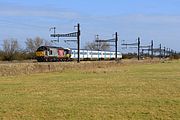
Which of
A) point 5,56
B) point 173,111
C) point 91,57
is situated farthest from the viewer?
point 91,57

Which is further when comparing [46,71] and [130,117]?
[46,71]

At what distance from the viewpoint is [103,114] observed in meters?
13.2

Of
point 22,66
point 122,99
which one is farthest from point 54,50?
point 122,99

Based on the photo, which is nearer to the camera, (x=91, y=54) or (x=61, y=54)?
(x=61, y=54)

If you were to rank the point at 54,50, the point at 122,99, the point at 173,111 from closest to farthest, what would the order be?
the point at 173,111 → the point at 122,99 → the point at 54,50

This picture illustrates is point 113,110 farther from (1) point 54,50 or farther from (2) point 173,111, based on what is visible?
(1) point 54,50

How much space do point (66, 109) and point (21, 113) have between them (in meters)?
1.68

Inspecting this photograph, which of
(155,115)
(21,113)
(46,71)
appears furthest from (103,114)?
(46,71)

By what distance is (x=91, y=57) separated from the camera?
92938 mm

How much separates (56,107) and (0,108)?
1.98 metres

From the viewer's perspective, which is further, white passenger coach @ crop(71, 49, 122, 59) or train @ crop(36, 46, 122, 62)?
white passenger coach @ crop(71, 49, 122, 59)

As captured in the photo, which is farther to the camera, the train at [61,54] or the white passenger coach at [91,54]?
the white passenger coach at [91,54]

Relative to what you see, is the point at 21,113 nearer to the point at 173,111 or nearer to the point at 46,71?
the point at 173,111

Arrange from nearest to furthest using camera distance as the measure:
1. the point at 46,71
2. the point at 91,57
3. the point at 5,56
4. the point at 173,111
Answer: the point at 173,111 → the point at 46,71 → the point at 5,56 → the point at 91,57
